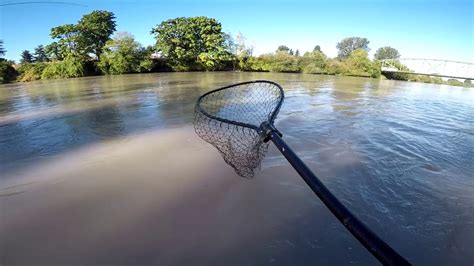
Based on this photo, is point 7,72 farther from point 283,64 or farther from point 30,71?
point 283,64

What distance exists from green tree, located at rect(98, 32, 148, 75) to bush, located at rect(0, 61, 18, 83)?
8738 millimetres

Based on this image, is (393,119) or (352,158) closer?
(352,158)

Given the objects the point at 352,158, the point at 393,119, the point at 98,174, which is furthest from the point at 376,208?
the point at 393,119

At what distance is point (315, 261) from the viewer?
2.94 meters

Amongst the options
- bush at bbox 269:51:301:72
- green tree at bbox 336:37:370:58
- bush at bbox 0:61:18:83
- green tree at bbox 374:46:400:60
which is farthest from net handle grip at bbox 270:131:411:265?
green tree at bbox 374:46:400:60

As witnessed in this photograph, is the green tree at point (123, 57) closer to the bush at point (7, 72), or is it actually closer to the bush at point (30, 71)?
the bush at point (30, 71)

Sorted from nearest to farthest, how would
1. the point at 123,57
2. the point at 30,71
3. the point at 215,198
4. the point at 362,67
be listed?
the point at 215,198, the point at 30,71, the point at 123,57, the point at 362,67

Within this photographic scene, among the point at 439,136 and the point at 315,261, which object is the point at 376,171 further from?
the point at 439,136

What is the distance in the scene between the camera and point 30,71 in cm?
3117

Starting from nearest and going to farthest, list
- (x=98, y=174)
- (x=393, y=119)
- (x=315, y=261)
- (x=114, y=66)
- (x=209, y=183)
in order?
(x=315, y=261), (x=209, y=183), (x=98, y=174), (x=393, y=119), (x=114, y=66)

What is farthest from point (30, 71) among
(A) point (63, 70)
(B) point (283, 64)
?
(B) point (283, 64)

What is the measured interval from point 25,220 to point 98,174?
4.62 ft

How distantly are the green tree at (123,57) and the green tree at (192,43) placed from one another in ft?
11.0

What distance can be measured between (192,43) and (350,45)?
270ft
